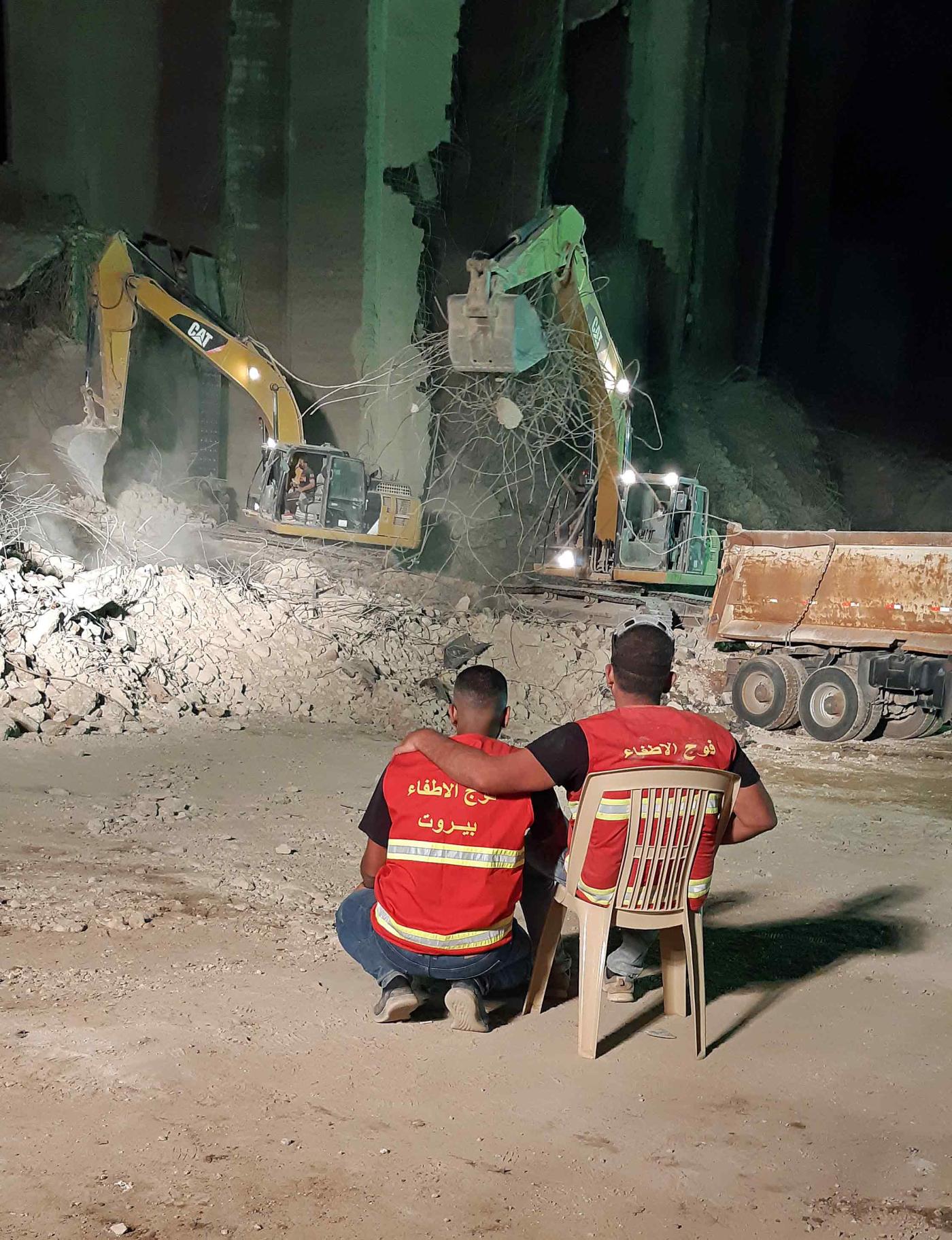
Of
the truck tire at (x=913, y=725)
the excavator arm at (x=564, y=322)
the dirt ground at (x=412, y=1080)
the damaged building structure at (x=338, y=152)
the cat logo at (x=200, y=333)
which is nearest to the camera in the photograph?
the dirt ground at (x=412, y=1080)

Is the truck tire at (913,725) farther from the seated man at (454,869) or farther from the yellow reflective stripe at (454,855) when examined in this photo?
the yellow reflective stripe at (454,855)

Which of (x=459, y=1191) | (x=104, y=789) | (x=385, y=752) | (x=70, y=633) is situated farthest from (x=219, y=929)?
(x=70, y=633)

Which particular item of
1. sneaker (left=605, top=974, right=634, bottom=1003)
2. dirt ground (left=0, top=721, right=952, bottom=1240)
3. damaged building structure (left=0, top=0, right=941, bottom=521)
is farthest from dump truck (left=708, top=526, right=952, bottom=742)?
damaged building structure (left=0, top=0, right=941, bottom=521)

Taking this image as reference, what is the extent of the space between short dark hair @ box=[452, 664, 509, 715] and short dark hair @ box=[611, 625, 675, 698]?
0.38 metres

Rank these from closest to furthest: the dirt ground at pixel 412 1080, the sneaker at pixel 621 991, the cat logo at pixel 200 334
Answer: the dirt ground at pixel 412 1080, the sneaker at pixel 621 991, the cat logo at pixel 200 334

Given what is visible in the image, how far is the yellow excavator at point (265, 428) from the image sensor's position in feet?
53.7

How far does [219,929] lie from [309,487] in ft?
40.5

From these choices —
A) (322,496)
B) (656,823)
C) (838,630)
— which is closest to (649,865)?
(656,823)

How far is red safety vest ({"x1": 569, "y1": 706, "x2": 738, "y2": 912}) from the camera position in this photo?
3387mm

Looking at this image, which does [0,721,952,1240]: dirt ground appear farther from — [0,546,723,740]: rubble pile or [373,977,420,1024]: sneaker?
[0,546,723,740]: rubble pile

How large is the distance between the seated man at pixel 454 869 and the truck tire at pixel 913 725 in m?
8.43

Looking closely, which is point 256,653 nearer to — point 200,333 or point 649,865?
point 649,865

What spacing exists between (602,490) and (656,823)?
1182cm

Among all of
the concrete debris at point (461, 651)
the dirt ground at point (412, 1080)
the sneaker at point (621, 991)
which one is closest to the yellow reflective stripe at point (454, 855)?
the dirt ground at point (412, 1080)
